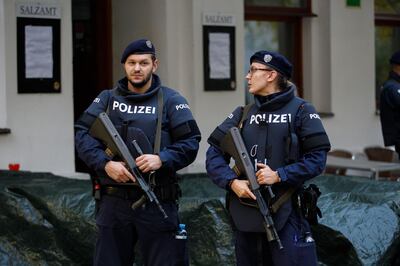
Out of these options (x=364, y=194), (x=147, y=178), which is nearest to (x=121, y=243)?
(x=147, y=178)

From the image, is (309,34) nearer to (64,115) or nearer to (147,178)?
(64,115)

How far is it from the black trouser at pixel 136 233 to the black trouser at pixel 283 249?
1.48 ft

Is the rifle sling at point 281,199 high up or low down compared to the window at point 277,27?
down

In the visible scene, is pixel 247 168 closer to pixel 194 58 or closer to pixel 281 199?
pixel 281 199

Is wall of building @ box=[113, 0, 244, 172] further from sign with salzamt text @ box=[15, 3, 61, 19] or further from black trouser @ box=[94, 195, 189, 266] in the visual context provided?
black trouser @ box=[94, 195, 189, 266]

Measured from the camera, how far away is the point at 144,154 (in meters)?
5.48

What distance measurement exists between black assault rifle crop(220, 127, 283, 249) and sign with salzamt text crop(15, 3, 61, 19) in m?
3.94

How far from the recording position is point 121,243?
18.4ft

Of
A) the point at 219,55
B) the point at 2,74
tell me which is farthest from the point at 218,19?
the point at 2,74

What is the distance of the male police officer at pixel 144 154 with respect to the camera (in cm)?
552

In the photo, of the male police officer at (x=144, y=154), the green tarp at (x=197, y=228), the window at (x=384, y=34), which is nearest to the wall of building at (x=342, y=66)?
the window at (x=384, y=34)

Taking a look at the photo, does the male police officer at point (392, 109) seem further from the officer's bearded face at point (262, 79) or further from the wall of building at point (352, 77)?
the officer's bearded face at point (262, 79)

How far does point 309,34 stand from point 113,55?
252 centimetres

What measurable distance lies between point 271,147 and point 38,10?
4115 millimetres
